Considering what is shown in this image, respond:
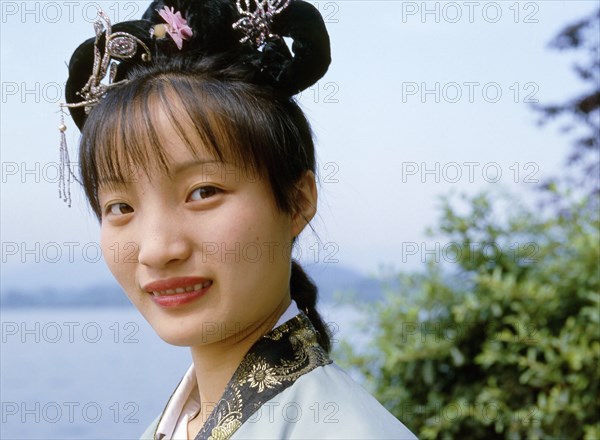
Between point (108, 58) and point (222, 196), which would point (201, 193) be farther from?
point (108, 58)

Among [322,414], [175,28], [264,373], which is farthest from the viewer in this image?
[175,28]

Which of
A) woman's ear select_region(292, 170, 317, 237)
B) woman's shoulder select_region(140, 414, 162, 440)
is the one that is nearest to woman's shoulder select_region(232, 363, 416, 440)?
woman's ear select_region(292, 170, 317, 237)

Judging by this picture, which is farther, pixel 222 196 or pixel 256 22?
pixel 256 22

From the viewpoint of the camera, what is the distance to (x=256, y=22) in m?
1.53

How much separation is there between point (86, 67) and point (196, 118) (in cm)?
37

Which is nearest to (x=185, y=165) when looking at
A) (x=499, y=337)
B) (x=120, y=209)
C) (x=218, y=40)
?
(x=120, y=209)

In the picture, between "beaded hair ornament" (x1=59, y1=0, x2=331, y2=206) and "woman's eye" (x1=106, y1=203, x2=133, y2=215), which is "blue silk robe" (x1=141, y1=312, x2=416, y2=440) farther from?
"beaded hair ornament" (x1=59, y1=0, x2=331, y2=206)

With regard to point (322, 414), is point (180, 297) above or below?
above

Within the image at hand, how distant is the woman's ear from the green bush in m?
1.24

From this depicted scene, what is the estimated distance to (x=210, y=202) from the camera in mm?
1336

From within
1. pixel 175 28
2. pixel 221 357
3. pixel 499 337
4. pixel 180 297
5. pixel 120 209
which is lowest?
pixel 499 337

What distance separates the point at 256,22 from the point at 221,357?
578mm

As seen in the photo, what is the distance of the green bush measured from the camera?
8.39ft

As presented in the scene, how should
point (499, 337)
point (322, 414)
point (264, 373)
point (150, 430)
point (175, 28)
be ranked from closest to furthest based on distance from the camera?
point (322, 414), point (264, 373), point (175, 28), point (150, 430), point (499, 337)
